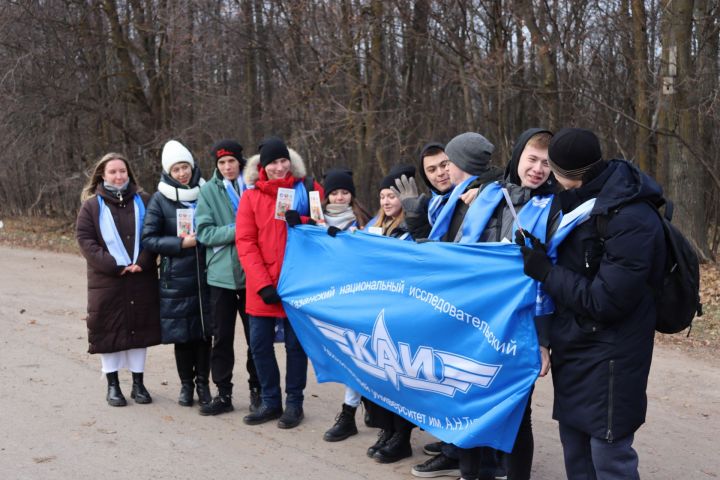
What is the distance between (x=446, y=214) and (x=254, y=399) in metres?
2.57

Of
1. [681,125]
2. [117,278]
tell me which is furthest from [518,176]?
[681,125]

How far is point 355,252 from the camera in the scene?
530cm

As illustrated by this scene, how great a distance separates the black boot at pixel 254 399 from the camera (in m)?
6.26

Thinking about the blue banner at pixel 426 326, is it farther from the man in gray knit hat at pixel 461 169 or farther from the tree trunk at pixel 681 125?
the tree trunk at pixel 681 125

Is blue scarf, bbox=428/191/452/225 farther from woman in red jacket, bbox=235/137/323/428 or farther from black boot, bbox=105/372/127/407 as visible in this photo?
black boot, bbox=105/372/127/407

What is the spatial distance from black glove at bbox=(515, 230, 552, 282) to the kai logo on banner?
2.06ft

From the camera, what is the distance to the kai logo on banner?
4352 mm

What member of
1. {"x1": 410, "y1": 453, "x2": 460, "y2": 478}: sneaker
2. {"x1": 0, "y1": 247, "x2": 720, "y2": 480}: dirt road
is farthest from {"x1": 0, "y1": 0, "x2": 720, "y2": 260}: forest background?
{"x1": 410, "y1": 453, "x2": 460, "y2": 478}: sneaker

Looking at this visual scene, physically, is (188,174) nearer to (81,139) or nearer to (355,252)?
(355,252)

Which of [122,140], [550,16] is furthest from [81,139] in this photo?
[550,16]

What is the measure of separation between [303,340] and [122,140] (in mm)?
17057

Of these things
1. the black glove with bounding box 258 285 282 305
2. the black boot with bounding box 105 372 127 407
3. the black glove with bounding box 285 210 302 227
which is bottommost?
the black boot with bounding box 105 372 127 407

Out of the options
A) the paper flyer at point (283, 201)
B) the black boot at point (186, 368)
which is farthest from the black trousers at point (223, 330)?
the paper flyer at point (283, 201)

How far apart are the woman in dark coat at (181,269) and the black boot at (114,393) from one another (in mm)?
480
